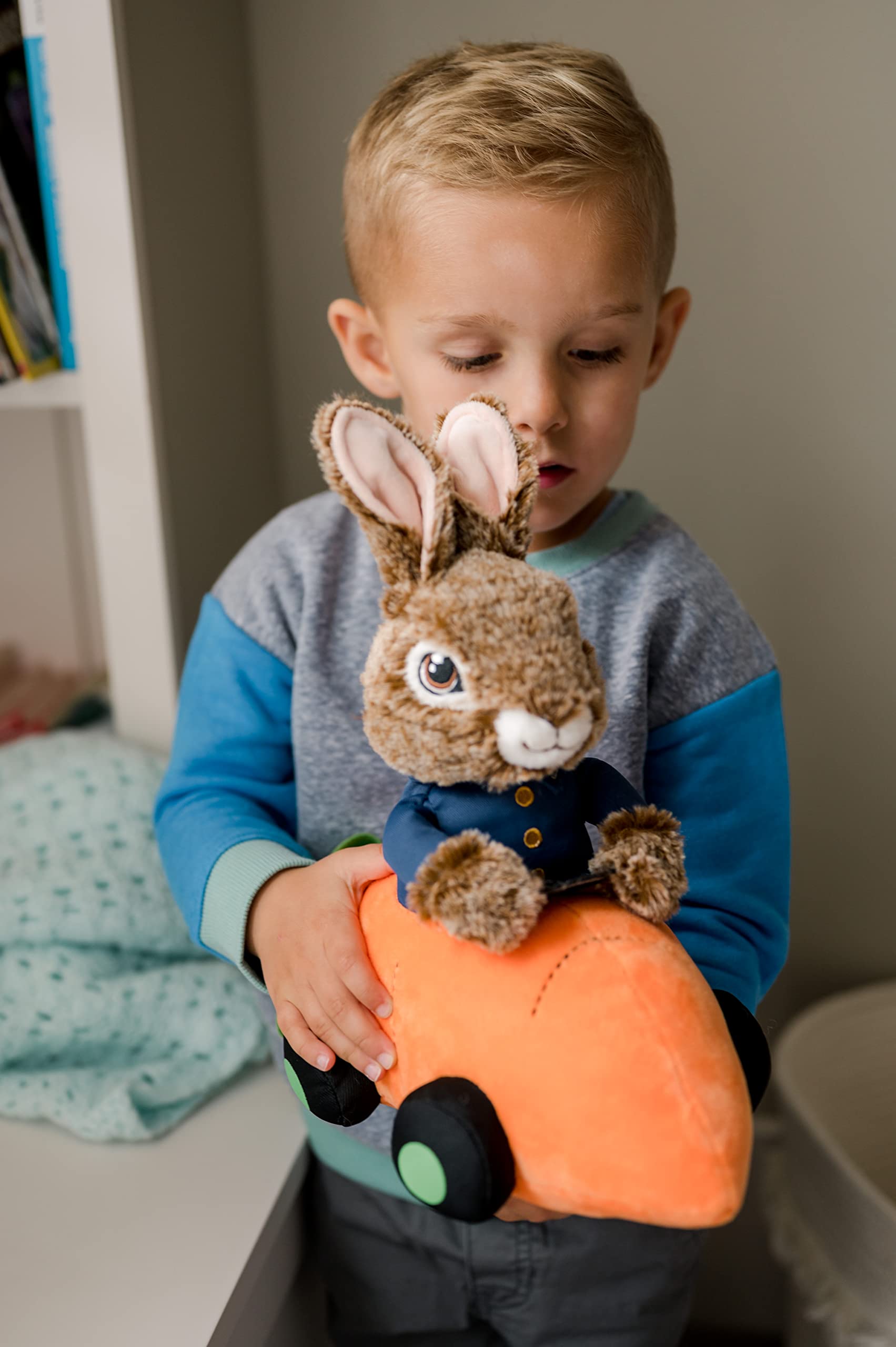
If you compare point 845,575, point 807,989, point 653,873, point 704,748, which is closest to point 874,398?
point 845,575

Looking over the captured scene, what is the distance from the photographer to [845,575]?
45.0 inches

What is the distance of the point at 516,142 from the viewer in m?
0.62

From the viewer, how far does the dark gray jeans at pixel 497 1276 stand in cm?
80

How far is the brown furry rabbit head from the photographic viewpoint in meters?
0.43

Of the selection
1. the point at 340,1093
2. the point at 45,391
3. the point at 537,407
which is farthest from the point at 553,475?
the point at 45,391

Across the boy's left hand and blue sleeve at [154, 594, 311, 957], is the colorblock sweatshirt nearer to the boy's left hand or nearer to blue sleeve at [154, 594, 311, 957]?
blue sleeve at [154, 594, 311, 957]

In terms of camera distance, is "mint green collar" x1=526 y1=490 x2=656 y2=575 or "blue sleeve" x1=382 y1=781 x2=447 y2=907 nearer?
"blue sleeve" x1=382 y1=781 x2=447 y2=907

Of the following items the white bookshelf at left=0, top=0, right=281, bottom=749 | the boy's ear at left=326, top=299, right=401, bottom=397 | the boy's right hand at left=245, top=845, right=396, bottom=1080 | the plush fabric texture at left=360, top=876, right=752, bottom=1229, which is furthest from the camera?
the white bookshelf at left=0, top=0, right=281, bottom=749

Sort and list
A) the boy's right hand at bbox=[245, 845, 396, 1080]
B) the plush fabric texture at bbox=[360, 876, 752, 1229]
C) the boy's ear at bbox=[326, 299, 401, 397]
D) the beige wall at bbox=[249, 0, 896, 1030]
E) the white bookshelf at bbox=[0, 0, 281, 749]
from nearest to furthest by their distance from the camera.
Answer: the plush fabric texture at bbox=[360, 876, 752, 1229]
the boy's right hand at bbox=[245, 845, 396, 1080]
the boy's ear at bbox=[326, 299, 401, 397]
the white bookshelf at bbox=[0, 0, 281, 749]
the beige wall at bbox=[249, 0, 896, 1030]

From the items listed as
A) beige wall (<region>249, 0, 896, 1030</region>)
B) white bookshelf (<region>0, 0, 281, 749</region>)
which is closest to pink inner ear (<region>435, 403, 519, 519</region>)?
white bookshelf (<region>0, 0, 281, 749</region>)

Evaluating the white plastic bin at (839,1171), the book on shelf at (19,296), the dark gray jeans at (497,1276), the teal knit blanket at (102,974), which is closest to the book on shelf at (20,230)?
the book on shelf at (19,296)

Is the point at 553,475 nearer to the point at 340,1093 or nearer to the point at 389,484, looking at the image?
the point at 389,484

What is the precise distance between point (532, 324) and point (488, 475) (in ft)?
0.57

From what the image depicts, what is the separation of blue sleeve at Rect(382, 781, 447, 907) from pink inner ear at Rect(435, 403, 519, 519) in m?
0.14
